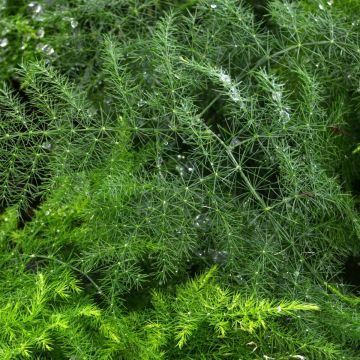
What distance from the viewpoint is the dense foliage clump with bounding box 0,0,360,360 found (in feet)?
4.90

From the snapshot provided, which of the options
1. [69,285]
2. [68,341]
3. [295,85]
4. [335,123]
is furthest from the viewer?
[295,85]

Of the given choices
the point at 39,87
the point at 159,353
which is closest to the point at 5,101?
the point at 39,87

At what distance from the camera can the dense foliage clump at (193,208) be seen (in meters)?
1.49

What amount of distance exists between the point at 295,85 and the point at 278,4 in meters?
0.24

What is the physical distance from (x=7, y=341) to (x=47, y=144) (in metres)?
0.48

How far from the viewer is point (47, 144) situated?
5.40ft

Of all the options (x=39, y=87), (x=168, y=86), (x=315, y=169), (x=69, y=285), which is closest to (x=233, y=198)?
(x=315, y=169)

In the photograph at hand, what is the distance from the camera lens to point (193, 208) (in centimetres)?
156

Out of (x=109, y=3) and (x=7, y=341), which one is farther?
(x=109, y=3)

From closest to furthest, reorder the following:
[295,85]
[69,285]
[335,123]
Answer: [69,285] < [335,123] < [295,85]

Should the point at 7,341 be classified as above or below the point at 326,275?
above

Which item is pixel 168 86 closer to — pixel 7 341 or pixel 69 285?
pixel 69 285

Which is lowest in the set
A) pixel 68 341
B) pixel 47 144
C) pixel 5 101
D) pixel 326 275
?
pixel 326 275

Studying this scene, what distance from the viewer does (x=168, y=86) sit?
5.36ft
